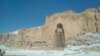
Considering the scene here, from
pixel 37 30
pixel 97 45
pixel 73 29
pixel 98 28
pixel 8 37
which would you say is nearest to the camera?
pixel 97 45

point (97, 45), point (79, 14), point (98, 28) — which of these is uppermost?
point (79, 14)

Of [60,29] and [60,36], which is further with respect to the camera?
[60,29]

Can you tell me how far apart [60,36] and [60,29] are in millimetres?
1354

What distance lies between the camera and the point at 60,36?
38219 millimetres

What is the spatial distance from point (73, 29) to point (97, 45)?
37.9 feet

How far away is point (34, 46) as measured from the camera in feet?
128

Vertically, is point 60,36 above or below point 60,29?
below

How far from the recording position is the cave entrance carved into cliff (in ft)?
122

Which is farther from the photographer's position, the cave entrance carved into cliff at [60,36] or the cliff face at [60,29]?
the cave entrance carved into cliff at [60,36]

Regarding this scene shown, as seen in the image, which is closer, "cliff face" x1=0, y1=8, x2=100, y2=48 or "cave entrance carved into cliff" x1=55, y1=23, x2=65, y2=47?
"cliff face" x1=0, y1=8, x2=100, y2=48

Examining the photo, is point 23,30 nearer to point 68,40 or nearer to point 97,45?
point 68,40

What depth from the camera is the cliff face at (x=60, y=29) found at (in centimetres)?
3631

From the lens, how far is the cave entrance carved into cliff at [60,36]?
3727 centimetres

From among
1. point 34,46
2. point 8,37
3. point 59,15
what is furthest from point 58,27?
point 8,37
